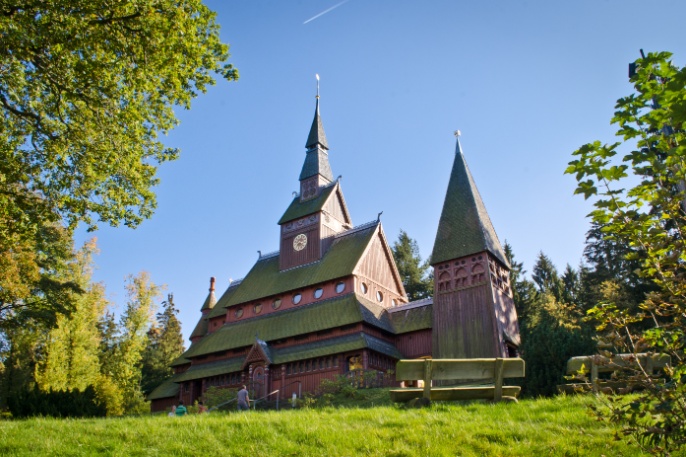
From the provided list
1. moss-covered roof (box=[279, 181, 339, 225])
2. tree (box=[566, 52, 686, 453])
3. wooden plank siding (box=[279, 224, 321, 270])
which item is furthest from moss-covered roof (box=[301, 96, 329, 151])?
tree (box=[566, 52, 686, 453])

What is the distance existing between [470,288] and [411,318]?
17.6ft

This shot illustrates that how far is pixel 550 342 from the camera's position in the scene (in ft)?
82.0

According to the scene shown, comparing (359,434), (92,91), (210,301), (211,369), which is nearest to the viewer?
(359,434)

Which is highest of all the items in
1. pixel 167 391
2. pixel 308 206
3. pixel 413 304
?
pixel 308 206

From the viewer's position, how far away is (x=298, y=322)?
3478 cm

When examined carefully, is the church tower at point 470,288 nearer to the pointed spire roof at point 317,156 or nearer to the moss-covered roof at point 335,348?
the moss-covered roof at point 335,348

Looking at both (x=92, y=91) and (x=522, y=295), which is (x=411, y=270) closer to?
(x=522, y=295)

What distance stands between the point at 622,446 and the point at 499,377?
4340 mm

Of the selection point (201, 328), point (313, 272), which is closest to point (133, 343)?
point (201, 328)

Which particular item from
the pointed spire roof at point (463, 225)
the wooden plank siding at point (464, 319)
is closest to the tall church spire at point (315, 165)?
the pointed spire roof at point (463, 225)

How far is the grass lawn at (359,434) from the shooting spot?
30.1 ft

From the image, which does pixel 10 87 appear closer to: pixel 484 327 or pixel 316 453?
pixel 316 453

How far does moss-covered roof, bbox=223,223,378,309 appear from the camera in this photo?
36.0m

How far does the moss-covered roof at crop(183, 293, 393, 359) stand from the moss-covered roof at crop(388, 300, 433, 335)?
1.64 feet
